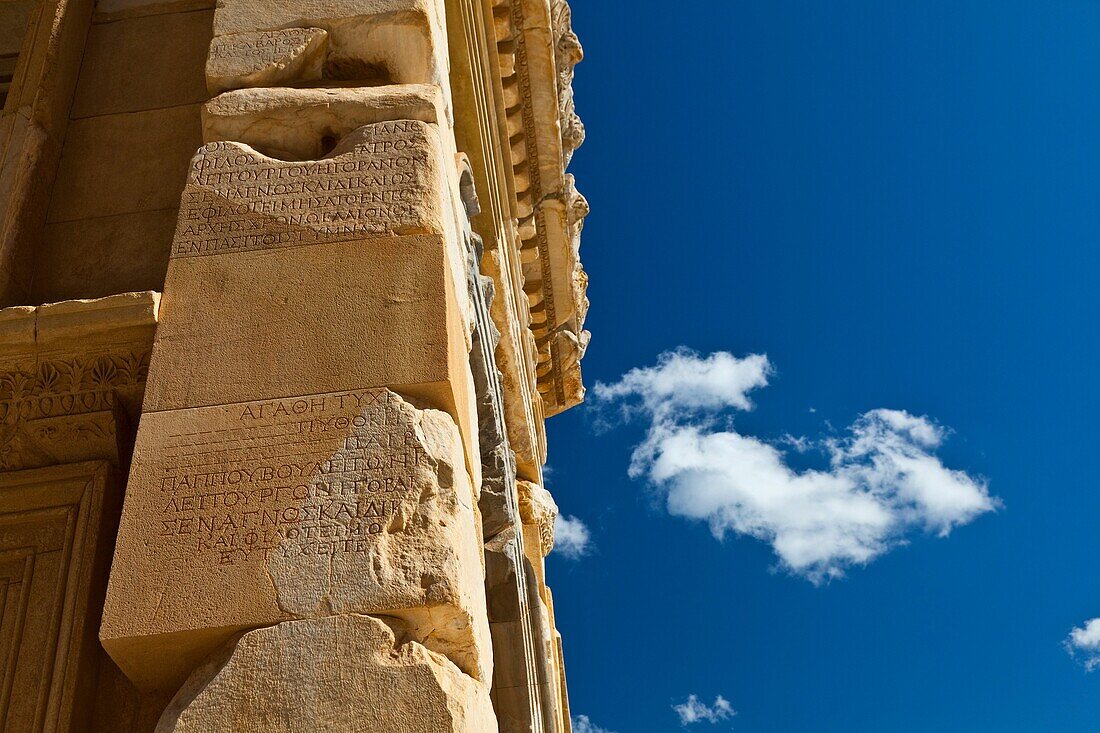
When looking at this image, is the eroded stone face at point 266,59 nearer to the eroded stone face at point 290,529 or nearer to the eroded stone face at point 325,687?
the eroded stone face at point 290,529

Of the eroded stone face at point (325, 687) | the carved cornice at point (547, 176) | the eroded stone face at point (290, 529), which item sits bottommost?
the eroded stone face at point (325, 687)

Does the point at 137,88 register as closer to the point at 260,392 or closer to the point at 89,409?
the point at 89,409

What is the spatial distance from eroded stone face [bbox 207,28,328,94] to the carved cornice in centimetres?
337

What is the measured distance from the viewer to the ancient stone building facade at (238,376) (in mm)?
3357

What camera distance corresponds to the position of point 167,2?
5.85 m

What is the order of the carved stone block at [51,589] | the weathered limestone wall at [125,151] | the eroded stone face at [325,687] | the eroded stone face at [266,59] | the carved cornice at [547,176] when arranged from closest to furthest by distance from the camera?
1. the eroded stone face at [325,687]
2. the carved stone block at [51,589]
3. the weathered limestone wall at [125,151]
4. the eroded stone face at [266,59]
5. the carved cornice at [547,176]

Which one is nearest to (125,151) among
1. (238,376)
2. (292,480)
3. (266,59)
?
(266,59)

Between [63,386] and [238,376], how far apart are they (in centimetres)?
89

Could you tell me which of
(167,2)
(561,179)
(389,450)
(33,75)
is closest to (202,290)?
(389,450)

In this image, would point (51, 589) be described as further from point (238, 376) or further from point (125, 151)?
point (125, 151)

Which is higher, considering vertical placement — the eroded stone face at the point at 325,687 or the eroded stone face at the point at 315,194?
the eroded stone face at the point at 315,194

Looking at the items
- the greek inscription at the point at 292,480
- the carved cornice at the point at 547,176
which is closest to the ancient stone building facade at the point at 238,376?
the greek inscription at the point at 292,480

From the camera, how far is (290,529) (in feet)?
11.5

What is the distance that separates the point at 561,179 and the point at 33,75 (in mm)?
4641
